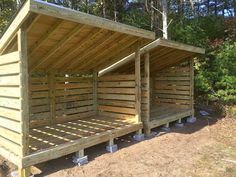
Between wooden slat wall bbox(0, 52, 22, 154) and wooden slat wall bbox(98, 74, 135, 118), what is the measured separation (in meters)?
3.03

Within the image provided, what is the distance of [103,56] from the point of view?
670 centimetres

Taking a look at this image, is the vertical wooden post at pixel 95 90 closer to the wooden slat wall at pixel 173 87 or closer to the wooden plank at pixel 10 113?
the wooden slat wall at pixel 173 87

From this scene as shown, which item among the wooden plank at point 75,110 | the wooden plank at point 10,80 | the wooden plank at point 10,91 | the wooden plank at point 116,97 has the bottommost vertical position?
the wooden plank at point 75,110

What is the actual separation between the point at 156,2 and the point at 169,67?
6.92m

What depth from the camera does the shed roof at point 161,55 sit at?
6584mm

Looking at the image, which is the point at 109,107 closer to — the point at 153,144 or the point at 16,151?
the point at 153,144

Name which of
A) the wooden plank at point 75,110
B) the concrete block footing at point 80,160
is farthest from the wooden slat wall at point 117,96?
the concrete block footing at point 80,160

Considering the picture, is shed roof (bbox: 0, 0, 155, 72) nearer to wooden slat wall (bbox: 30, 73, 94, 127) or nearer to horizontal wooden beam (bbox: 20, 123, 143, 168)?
wooden slat wall (bbox: 30, 73, 94, 127)

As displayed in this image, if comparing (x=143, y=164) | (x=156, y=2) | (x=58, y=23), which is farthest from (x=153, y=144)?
(x=156, y=2)

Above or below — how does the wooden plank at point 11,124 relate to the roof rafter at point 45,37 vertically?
below

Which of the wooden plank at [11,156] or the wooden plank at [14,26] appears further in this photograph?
the wooden plank at [11,156]

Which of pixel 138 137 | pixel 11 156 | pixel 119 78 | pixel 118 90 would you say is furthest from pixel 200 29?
pixel 11 156

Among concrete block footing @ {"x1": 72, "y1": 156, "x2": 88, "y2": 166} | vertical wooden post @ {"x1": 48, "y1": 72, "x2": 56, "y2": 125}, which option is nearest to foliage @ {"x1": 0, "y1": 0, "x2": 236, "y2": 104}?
vertical wooden post @ {"x1": 48, "y1": 72, "x2": 56, "y2": 125}

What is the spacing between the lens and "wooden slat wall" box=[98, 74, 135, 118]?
6539mm
